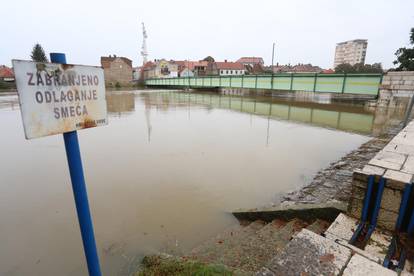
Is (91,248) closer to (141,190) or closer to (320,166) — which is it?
(141,190)

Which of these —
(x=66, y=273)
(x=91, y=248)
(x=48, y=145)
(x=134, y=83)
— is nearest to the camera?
(x=91, y=248)

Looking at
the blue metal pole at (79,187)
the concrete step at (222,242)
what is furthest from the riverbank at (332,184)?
the blue metal pole at (79,187)

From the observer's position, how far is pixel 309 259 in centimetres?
188

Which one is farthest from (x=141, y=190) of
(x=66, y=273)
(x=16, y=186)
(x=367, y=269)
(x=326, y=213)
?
(x=367, y=269)

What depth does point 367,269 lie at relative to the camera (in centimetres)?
178

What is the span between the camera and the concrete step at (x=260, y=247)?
2330 millimetres

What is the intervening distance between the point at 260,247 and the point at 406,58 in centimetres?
2842

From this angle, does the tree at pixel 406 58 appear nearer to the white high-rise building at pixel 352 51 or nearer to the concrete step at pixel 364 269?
the concrete step at pixel 364 269

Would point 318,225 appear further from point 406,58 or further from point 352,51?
point 352,51

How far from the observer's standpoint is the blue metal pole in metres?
1.49

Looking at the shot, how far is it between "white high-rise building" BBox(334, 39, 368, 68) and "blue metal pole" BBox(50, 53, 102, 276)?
132 metres

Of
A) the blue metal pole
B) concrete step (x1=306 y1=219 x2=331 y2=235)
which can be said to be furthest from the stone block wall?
the blue metal pole

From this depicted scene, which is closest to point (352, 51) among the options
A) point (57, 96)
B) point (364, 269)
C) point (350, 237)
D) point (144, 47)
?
point (144, 47)

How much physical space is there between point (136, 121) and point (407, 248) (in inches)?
423
